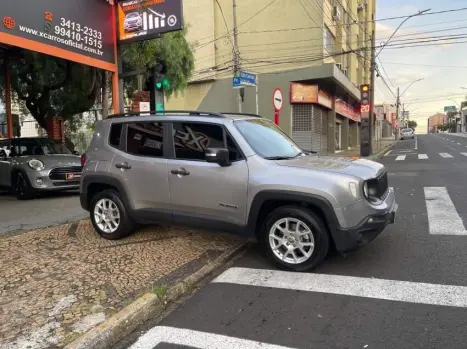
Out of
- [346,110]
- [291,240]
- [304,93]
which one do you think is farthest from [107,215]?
[346,110]

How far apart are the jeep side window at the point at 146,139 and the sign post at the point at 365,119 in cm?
2004

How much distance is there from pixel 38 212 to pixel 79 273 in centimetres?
459

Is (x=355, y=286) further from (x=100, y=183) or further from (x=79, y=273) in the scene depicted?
(x=100, y=183)

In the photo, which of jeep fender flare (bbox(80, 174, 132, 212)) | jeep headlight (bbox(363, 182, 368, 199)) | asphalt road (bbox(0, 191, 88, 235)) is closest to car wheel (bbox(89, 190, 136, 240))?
jeep fender flare (bbox(80, 174, 132, 212))

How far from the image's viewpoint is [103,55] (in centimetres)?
1076

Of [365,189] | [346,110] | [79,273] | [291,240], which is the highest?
[346,110]

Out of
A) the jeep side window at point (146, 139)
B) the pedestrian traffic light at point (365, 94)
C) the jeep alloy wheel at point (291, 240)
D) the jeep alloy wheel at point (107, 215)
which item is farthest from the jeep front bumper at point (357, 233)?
the pedestrian traffic light at point (365, 94)

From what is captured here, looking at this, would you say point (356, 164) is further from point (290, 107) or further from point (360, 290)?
point (290, 107)

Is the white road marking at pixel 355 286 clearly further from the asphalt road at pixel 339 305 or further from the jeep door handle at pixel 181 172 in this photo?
the jeep door handle at pixel 181 172

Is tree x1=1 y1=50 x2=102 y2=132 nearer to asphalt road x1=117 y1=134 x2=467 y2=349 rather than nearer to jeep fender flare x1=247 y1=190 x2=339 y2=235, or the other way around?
jeep fender flare x1=247 y1=190 x2=339 y2=235

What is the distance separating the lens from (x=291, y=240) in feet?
15.8

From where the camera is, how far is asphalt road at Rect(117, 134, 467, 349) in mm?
3365

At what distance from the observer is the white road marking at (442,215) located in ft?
20.9

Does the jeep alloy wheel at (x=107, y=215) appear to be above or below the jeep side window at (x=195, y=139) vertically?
below
